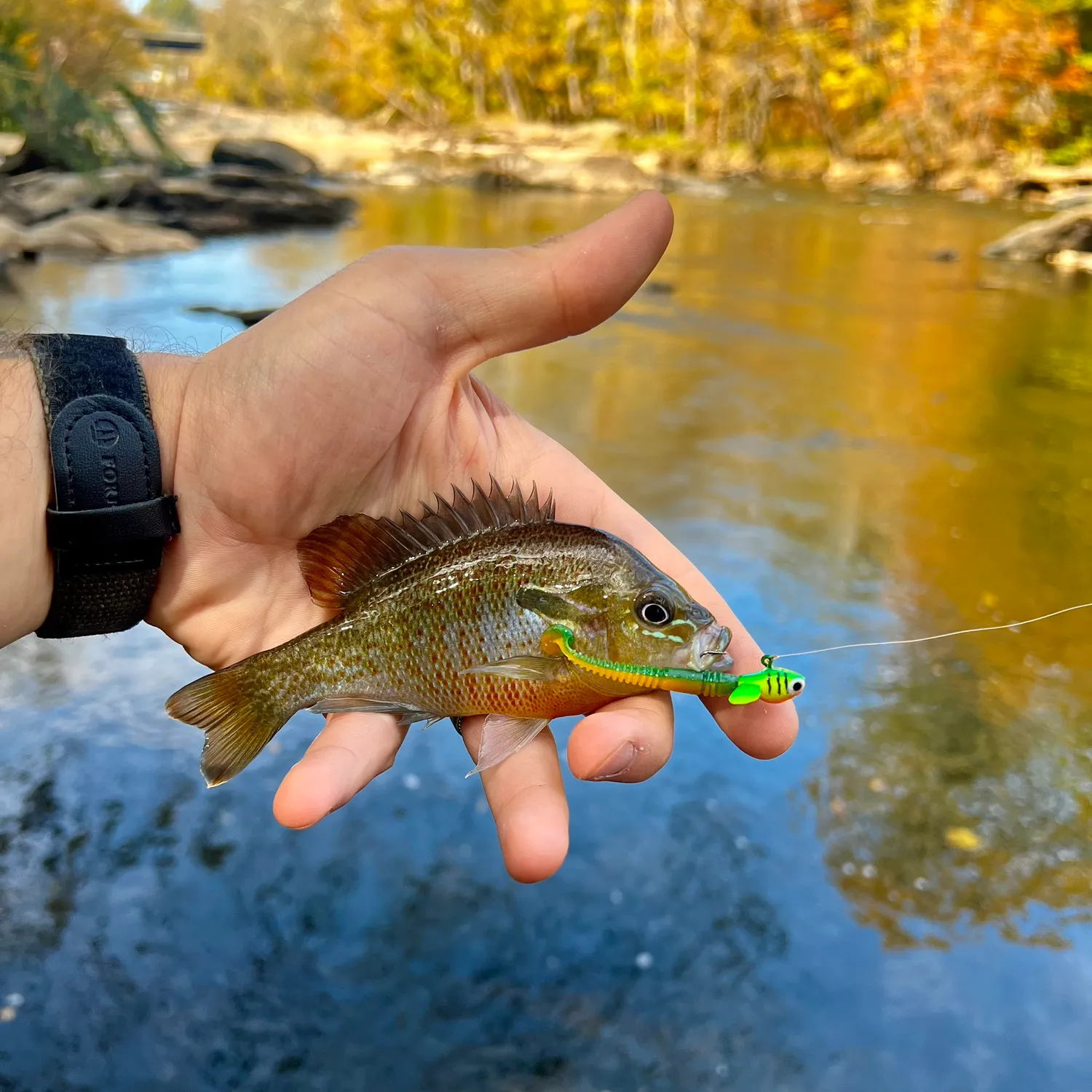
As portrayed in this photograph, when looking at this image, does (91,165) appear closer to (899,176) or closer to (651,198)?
(651,198)

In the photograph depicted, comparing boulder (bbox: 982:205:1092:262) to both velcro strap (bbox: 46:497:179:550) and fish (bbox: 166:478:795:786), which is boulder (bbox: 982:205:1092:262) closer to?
fish (bbox: 166:478:795:786)

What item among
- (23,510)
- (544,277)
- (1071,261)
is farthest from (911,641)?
(1071,261)

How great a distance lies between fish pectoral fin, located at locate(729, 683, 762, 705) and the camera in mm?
2535

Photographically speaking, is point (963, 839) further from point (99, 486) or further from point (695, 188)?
point (695, 188)

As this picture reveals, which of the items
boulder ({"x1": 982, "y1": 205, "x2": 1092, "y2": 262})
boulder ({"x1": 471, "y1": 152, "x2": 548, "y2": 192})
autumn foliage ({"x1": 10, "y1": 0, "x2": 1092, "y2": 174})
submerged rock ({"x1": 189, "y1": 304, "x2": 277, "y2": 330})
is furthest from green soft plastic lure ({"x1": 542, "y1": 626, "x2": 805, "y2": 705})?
boulder ({"x1": 471, "y1": 152, "x2": 548, "y2": 192})

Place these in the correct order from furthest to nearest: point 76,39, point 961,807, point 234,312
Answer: point 76,39, point 234,312, point 961,807

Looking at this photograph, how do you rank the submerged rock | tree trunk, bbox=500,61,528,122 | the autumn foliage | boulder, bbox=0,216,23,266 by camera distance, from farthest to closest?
tree trunk, bbox=500,61,528,122, the autumn foliage, boulder, bbox=0,216,23,266, the submerged rock

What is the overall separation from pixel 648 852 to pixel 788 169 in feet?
130

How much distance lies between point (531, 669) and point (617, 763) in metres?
0.37

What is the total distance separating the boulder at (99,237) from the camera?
56.1 ft

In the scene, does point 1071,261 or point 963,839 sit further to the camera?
point 1071,261

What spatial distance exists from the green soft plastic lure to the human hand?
9cm

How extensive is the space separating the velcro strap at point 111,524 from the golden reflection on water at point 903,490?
10.6 ft

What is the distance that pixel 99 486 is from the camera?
9.83 ft
